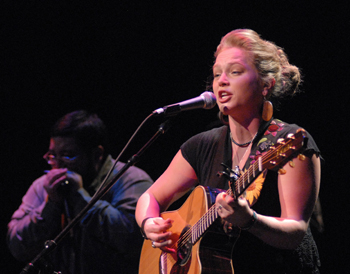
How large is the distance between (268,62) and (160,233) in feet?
3.98

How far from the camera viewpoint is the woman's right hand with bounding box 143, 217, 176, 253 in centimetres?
216

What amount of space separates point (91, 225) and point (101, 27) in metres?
2.26

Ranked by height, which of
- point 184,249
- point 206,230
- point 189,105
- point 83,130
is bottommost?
point 184,249

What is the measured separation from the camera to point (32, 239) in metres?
3.49

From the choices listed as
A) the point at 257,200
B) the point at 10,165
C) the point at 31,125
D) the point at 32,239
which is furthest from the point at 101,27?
the point at 257,200

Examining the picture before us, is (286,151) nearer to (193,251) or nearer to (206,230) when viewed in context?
(206,230)

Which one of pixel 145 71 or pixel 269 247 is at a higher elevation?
pixel 145 71

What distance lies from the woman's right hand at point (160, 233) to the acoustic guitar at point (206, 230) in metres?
0.05

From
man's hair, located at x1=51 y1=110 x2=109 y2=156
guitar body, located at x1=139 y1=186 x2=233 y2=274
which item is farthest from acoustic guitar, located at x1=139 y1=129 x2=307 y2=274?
man's hair, located at x1=51 y1=110 x2=109 y2=156

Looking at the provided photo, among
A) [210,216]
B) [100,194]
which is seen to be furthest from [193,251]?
[100,194]

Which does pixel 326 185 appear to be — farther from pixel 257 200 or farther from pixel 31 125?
pixel 31 125

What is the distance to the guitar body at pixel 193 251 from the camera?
1.82 meters

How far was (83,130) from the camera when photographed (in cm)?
377

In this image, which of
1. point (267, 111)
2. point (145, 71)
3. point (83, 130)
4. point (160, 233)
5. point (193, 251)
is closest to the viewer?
point (193, 251)
